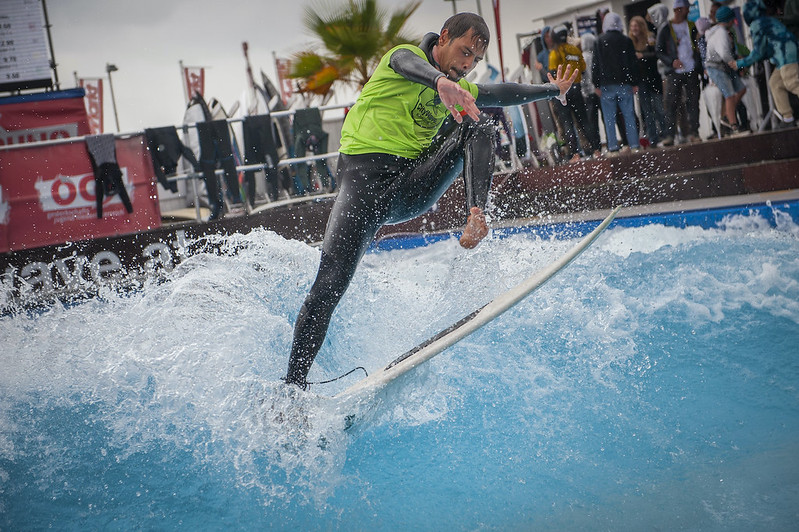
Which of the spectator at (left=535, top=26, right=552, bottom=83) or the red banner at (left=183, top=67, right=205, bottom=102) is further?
the red banner at (left=183, top=67, right=205, bottom=102)

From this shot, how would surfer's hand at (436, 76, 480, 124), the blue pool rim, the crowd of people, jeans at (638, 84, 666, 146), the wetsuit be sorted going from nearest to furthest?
surfer's hand at (436, 76, 480, 124) → the wetsuit → the blue pool rim → the crowd of people → jeans at (638, 84, 666, 146)

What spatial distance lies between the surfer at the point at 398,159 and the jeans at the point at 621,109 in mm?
5538

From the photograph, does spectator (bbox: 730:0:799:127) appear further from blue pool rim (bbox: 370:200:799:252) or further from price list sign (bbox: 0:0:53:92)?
price list sign (bbox: 0:0:53:92)

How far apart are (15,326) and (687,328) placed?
14.4 feet

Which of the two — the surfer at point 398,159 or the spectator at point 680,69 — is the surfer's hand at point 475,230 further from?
the spectator at point 680,69

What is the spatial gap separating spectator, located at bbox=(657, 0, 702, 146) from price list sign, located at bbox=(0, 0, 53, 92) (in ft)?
27.0

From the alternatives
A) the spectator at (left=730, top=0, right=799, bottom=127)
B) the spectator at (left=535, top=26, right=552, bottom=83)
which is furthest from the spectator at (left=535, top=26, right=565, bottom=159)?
the spectator at (left=730, top=0, right=799, bottom=127)

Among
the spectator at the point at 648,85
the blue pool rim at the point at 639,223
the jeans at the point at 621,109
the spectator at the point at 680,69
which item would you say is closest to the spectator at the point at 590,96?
the jeans at the point at 621,109

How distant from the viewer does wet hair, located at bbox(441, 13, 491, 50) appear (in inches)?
106

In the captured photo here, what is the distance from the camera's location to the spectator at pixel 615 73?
7.93 meters

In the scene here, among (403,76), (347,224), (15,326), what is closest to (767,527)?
(347,224)

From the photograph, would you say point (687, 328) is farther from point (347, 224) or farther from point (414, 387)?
point (347, 224)

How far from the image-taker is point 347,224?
2824 millimetres

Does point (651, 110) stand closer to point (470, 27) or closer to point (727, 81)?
point (727, 81)
